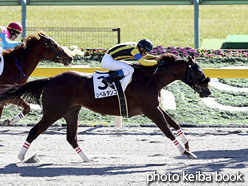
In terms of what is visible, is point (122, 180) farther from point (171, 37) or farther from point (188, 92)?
point (171, 37)

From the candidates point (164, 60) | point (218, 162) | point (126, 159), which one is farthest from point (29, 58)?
point (218, 162)

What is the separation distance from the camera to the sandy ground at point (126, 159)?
Answer: 22.1 ft

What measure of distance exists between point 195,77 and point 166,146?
128 cm

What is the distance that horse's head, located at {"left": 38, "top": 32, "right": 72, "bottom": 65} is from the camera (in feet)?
30.5

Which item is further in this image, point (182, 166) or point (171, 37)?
point (171, 37)

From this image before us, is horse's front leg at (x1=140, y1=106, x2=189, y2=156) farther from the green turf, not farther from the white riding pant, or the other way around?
the green turf

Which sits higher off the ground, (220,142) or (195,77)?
(195,77)

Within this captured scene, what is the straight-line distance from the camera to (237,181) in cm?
660

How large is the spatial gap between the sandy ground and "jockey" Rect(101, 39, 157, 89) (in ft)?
3.78

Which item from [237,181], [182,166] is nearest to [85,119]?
[182,166]

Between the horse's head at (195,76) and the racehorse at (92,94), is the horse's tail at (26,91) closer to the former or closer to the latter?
the racehorse at (92,94)

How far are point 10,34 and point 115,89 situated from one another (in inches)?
111

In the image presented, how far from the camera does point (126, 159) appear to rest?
25.9ft

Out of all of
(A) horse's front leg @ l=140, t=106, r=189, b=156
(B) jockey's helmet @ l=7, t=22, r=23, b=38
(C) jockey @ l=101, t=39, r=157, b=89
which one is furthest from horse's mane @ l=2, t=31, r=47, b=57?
(A) horse's front leg @ l=140, t=106, r=189, b=156
